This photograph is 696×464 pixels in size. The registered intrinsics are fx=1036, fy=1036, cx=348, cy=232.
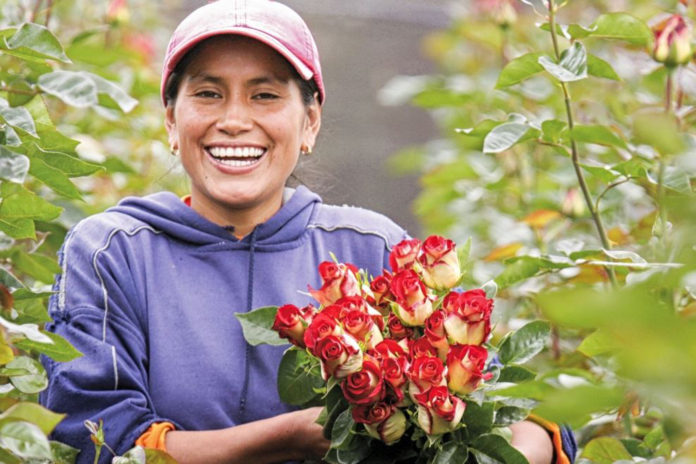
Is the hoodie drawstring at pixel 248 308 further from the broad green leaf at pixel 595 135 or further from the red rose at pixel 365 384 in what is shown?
the broad green leaf at pixel 595 135

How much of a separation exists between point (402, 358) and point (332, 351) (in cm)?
12

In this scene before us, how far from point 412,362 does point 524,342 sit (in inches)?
9.4

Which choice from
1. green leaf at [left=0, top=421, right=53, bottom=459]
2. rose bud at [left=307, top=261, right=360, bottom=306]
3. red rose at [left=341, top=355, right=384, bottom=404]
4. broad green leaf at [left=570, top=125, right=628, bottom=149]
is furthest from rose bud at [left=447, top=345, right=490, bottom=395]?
green leaf at [left=0, top=421, right=53, bottom=459]

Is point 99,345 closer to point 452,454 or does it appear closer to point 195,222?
point 195,222

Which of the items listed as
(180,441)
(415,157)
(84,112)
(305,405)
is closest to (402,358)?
(305,405)

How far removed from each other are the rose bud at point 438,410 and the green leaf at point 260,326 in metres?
0.32

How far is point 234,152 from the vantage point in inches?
78.2

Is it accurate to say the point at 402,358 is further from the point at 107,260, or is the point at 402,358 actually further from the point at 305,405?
the point at 107,260

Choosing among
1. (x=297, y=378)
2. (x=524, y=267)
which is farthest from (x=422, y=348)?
(x=524, y=267)

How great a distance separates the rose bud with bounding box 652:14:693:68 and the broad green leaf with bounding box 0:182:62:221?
45.0 inches

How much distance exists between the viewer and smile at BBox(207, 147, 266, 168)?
1986 millimetres

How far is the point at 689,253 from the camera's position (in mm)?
770

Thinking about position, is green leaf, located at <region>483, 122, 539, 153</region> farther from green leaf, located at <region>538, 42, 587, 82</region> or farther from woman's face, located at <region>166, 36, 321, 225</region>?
woman's face, located at <region>166, 36, 321, 225</region>

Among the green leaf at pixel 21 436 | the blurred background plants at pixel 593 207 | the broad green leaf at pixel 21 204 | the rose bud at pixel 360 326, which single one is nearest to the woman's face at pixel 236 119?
the blurred background plants at pixel 593 207
